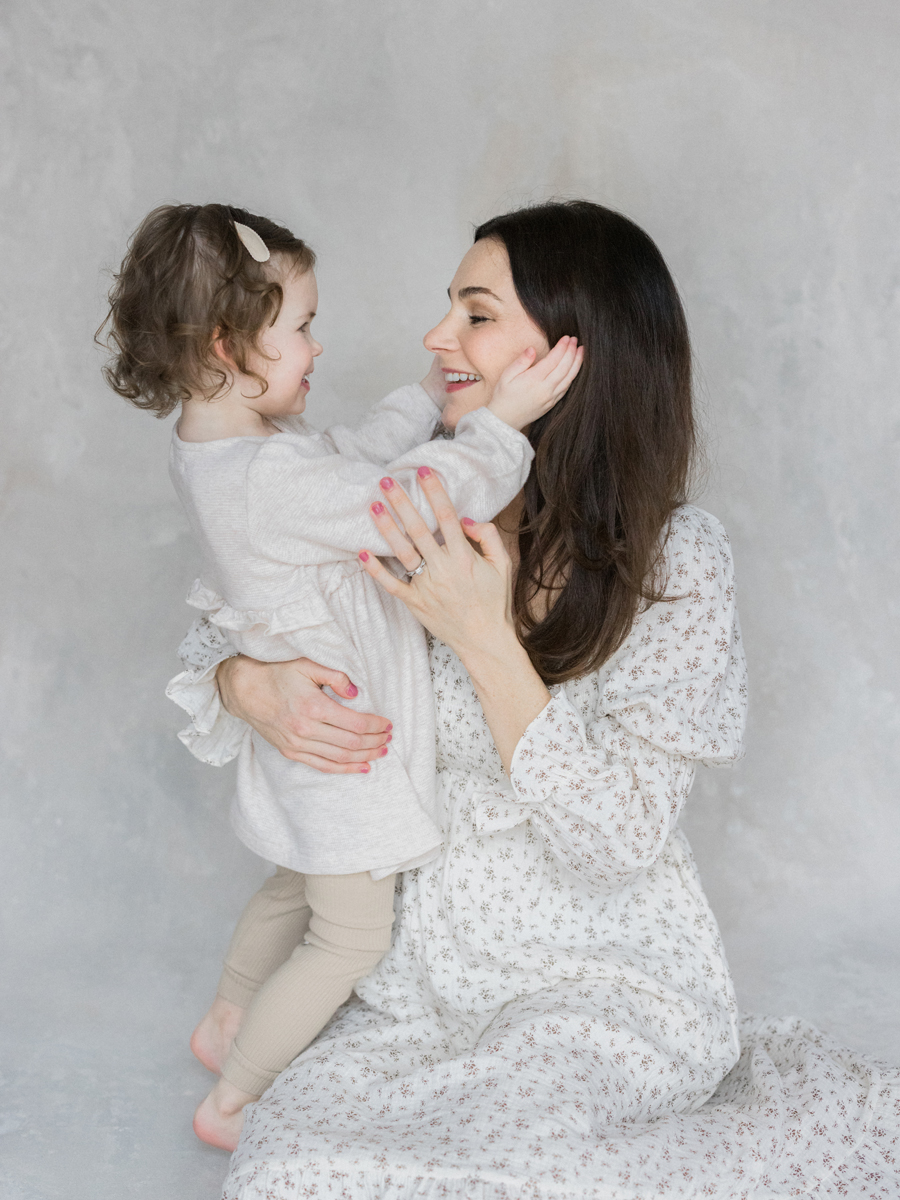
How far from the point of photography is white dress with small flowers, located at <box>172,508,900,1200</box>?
1394mm

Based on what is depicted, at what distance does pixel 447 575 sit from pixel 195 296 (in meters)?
0.52

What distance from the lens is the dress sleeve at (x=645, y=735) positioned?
1.59m

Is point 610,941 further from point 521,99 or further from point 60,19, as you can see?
point 60,19

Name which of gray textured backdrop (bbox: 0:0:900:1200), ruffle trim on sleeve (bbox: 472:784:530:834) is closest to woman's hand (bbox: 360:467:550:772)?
ruffle trim on sleeve (bbox: 472:784:530:834)

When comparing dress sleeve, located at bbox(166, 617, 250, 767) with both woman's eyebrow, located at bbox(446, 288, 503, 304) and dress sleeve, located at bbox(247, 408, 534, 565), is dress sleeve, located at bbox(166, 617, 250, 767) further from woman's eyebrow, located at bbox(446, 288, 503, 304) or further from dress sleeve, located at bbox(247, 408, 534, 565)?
woman's eyebrow, located at bbox(446, 288, 503, 304)

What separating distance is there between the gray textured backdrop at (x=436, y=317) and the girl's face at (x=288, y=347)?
947mm

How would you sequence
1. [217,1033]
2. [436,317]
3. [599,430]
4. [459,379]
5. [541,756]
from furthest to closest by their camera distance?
[436,317] → [217,1033] → [459,379] → [599,430] → [541,756]

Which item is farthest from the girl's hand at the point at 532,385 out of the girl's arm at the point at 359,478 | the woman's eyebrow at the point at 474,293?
the woman's eyebrow at the point at 474,293

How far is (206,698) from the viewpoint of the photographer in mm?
1961

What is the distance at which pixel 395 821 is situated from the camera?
1741 mm

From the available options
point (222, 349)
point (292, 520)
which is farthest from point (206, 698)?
point (222, 349)

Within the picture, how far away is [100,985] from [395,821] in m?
0.94

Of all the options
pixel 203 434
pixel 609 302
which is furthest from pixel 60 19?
pixel 609 302

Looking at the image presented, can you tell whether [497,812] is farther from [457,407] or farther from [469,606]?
[457,407]
